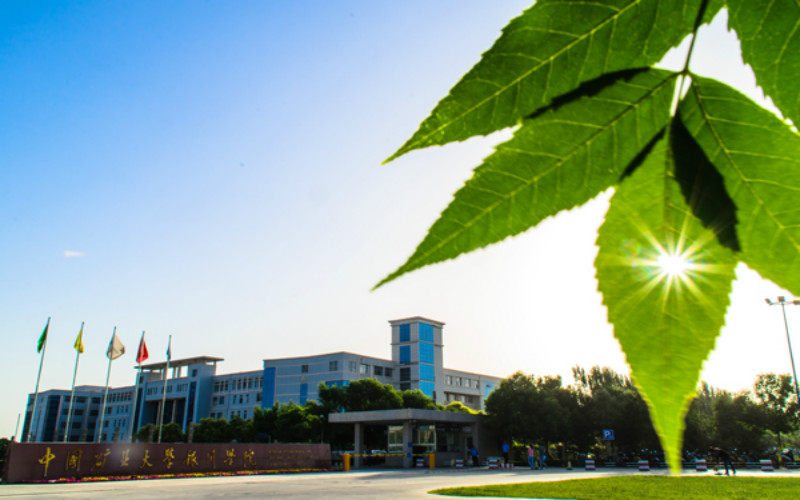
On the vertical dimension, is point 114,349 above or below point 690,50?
above

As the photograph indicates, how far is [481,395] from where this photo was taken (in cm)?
6662

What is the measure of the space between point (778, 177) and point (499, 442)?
3522 cm

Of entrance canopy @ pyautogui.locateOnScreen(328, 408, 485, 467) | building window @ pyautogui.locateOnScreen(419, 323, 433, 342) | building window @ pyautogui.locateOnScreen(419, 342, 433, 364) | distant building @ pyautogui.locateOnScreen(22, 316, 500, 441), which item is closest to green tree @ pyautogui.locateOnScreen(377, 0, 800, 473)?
entrance canopy @ pyautogui.locateOnScreen(328, 408, 485, 467)

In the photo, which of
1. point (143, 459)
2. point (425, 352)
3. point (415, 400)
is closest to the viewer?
point (143, 459)

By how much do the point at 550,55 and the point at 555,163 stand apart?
2.6 inches

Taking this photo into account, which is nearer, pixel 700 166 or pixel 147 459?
pixel 700 166

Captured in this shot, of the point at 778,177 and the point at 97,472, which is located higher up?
the point at 778,177

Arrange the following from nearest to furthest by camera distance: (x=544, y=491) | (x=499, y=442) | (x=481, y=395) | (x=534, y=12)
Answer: (x=534, y=12), (x=544, y=491), (x=499, y=442), (x=481, y=395)

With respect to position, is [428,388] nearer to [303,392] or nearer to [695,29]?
[303,392]

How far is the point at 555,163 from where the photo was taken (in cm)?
33

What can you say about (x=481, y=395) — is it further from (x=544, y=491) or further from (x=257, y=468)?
(x=544, y=491)

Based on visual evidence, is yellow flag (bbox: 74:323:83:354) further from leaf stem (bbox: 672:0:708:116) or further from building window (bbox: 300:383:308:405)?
leaf stem (bbox: 672:0:708:116)

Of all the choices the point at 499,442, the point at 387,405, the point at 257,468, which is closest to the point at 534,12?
the point at 257,468

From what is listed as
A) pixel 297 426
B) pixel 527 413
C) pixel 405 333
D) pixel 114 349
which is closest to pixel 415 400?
pixel 297 426
